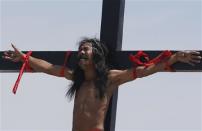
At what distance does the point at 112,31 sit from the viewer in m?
3.34

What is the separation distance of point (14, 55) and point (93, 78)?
0.33 meters

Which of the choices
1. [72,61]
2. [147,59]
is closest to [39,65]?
[72,61]

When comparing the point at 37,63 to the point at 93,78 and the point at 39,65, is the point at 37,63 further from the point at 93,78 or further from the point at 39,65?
the point at 93,78

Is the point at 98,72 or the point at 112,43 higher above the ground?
the point at 112,43

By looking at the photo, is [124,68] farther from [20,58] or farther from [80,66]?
[20,58]

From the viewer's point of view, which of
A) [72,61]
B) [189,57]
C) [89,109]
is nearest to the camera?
[189,57]

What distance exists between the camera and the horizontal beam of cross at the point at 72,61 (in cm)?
319

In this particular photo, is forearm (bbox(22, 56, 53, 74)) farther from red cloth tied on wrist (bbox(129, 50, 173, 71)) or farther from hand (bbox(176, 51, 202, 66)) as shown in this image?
hand (bbox(176, 51, 202, 66))

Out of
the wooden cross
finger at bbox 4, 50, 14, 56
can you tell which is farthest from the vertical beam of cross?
finger at bbox 4, 50, 14, 56

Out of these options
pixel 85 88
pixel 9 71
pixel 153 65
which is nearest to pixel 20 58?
pixel 9 71

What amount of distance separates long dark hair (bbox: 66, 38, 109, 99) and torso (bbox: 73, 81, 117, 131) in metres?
0.02

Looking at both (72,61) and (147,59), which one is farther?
(72,61)

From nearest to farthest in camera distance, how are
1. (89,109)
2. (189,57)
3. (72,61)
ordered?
(189,57) → (89,109) → (72,61)

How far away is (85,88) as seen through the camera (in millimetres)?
3326
